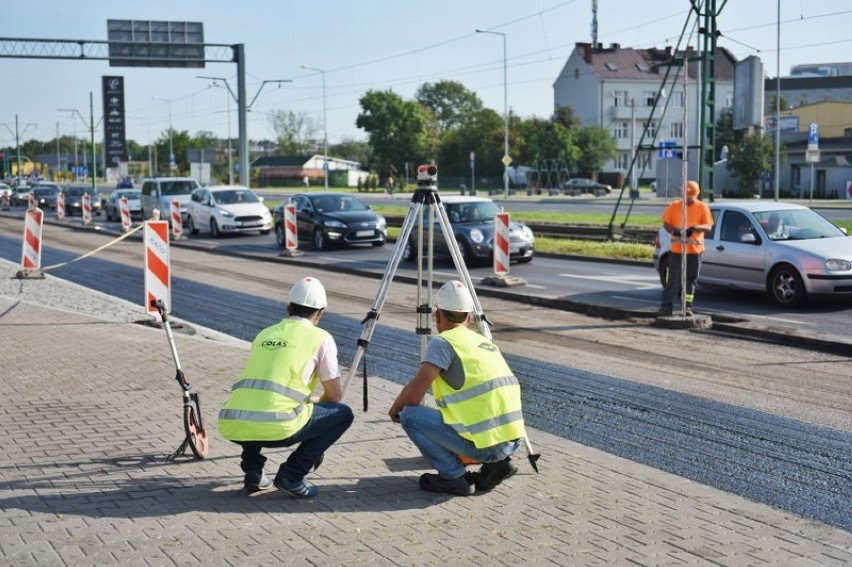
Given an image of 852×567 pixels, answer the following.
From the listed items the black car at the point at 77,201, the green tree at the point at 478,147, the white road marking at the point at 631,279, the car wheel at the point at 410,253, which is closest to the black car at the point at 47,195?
the black car at the point at 77,201

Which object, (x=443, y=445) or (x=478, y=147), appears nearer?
(x=443, y=445)

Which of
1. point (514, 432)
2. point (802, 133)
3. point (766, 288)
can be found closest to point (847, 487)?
point (514, 432)

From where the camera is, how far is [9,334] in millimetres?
13055

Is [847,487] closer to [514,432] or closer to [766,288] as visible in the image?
[514,432]

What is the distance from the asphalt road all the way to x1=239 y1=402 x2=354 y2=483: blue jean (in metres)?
2.28

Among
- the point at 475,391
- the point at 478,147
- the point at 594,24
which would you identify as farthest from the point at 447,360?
the point at 594,24

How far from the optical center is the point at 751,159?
2591 inches

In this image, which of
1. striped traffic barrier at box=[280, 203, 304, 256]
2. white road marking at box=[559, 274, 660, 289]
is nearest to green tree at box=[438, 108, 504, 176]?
striped traffic barrier at box=[280, 203, 304, 256]

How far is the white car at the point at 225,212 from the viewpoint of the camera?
35.1 meters

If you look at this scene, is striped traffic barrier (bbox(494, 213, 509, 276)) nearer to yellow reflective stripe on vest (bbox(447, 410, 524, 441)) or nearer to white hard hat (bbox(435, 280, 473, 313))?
white hard hat (bbox(435, 280, 473, 313))

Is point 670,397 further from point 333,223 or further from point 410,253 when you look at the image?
point 333,223

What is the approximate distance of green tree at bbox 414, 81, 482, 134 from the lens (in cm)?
14312

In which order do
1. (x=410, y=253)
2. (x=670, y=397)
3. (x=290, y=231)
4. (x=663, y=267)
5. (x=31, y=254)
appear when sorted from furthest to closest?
(x=290, y=231) < (x=410, y=253) < (x=31, y=254) < (x=663, y=267) < (x=670, y=397)

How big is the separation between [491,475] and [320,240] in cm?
2333
